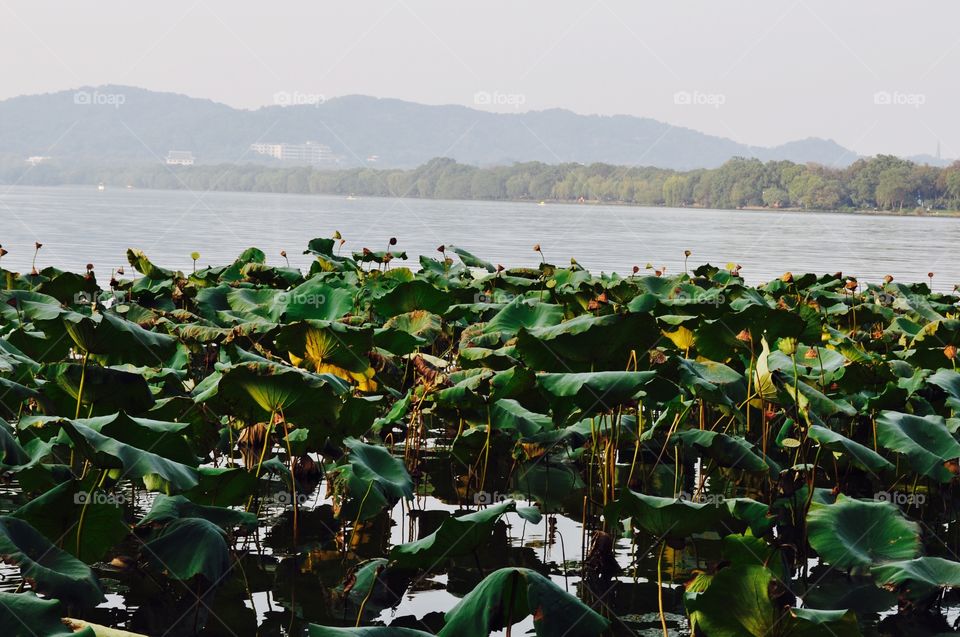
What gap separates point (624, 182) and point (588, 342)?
348ft

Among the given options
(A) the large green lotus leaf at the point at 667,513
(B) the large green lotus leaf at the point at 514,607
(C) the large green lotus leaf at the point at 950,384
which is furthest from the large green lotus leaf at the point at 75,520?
(C) the large green lotus leaf at the point at 950,384

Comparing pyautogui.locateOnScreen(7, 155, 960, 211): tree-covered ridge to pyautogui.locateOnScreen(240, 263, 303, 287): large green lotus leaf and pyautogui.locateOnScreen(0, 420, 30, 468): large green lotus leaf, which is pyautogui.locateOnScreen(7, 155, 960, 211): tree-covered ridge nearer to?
pyautogui.locateOnScreen(240, 263, 303, 287): large green lotus leaf

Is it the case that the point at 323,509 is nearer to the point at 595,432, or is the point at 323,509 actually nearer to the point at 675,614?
the point at 595,432

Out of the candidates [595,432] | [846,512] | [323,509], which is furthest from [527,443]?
[846,512]

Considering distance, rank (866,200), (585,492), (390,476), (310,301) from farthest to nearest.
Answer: (866,200)
(310,301)
(585,492)
(390,476)

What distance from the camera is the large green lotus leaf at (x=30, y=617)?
256 centimetres

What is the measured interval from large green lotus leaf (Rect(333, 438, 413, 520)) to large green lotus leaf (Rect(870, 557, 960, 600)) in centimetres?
179

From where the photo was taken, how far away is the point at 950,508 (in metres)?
5.67

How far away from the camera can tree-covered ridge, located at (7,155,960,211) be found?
90.6m

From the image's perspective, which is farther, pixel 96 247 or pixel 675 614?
pixel 96 247

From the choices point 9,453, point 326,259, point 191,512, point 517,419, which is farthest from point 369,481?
point 326,259

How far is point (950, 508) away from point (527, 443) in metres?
2.30

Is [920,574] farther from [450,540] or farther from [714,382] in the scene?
[714,382]

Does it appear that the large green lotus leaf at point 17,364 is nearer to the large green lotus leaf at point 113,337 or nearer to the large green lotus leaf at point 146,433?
the large green lotus leaf at point 113,337
